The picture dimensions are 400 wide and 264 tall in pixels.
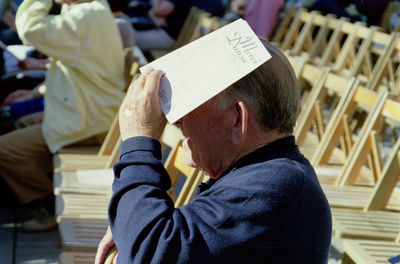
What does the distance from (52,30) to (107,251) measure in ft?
8.25

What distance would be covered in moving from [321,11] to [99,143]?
13.5ft

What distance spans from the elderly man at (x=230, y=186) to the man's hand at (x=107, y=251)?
285 mm

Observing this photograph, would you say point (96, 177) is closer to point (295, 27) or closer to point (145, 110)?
point (145, 110)

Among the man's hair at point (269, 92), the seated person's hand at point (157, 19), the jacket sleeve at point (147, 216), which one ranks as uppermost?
the man's hair at point (269, 92)

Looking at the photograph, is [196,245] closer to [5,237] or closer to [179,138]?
[179,138]

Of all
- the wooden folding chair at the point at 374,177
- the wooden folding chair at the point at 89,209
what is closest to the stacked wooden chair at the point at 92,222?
the wooden folding chair at the point at 89,209

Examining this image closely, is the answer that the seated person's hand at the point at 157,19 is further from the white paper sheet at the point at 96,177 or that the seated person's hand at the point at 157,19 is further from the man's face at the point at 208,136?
the man's face at the point at 208,136

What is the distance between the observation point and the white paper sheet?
3.68 meters

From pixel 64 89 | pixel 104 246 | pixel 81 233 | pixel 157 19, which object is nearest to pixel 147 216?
pixel 104 246

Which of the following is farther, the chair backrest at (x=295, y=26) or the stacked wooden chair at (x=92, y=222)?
the chair backrest at (x=295, y=26)

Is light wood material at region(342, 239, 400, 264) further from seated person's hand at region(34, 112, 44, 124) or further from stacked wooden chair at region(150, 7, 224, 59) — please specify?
stacked wooden chair at region(150, 7, 224, 59)

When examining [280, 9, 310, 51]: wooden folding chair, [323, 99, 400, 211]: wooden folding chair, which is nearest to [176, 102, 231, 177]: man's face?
[323, 99, 400, 211]: wooden folding chair

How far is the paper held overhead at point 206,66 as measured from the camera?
1.42 metres

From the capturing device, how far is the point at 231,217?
1.37 meters
